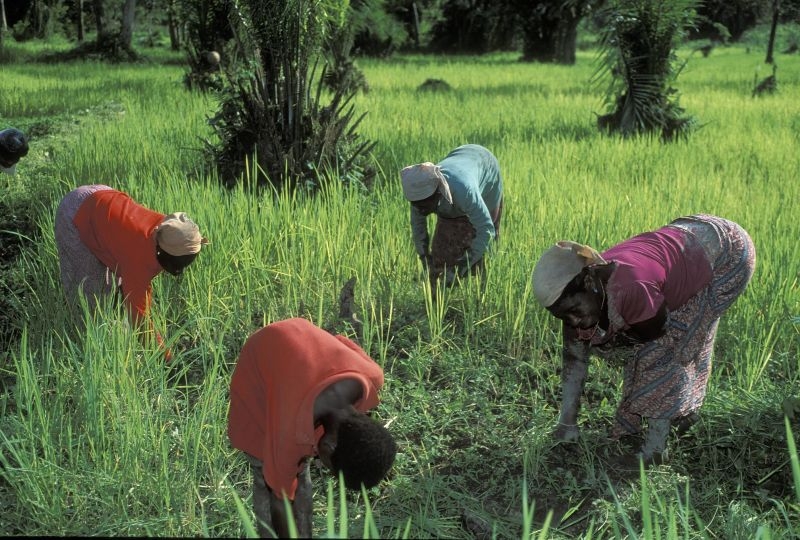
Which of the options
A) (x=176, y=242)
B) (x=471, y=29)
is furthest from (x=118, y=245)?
(x=471, y=29)

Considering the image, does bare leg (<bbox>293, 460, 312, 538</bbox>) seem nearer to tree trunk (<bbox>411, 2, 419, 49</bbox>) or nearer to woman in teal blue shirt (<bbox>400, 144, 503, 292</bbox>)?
woman in teal blue shirt (<bbox>400, 144, 503, 292</bbox>)

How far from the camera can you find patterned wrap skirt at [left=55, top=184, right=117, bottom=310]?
10.6 ft

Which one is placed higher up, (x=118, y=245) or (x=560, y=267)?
(x=560, y=267)

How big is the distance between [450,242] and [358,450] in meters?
2.22

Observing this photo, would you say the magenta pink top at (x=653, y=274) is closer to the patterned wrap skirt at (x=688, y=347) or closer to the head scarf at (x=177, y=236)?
the patterned wrap skirt at (x=688, y=347)

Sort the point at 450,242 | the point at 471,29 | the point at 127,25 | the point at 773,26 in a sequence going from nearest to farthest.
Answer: the point at 450,242 < the point at 773,26 < the point at 127,25 < the point at 471,29

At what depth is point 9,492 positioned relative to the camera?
7.57 feet

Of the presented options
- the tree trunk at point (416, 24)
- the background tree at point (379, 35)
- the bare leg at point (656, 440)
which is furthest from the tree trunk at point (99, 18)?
the bare leg at point (656, 440)

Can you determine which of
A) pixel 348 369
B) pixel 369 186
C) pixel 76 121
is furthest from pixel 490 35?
pixel 348 369

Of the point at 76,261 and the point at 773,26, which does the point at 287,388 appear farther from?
the point at 773,26

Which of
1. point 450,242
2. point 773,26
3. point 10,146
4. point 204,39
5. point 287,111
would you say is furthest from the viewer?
point 773,26

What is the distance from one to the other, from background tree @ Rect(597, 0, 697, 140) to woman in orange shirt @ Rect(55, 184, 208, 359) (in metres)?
5.89

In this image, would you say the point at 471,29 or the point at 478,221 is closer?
the point at 478,221

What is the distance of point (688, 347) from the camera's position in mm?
2652
